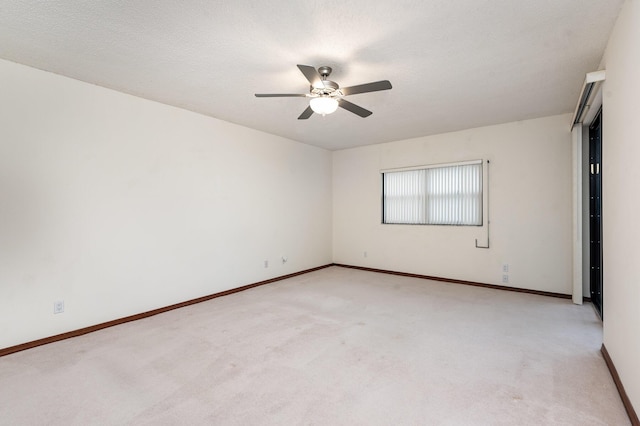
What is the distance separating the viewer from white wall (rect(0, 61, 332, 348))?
8.87ft

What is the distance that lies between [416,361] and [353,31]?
8.33ft

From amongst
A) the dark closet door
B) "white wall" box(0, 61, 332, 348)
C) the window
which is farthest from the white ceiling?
the window

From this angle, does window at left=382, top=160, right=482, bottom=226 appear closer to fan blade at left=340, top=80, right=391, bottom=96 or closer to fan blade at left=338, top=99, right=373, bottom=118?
fan blade at left=338, top=99, right=373, bottom=118

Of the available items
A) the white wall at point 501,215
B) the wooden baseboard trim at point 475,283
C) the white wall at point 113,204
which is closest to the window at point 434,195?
the white wall at point 501,215

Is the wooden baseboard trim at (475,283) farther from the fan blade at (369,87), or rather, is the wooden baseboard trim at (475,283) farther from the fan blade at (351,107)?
the fan blade at (369,87)

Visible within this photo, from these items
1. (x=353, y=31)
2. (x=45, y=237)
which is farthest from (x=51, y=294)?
(x=353, y=31)

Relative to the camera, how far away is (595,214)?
3.68 m

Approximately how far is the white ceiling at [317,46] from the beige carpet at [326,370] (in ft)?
8.12

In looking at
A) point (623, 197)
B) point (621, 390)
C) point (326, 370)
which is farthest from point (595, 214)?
point (326, 370)

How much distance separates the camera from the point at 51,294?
2854 mm

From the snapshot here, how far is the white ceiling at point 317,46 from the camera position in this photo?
197cm

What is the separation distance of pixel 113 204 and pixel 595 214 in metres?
5.58

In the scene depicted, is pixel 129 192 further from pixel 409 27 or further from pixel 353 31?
pixel 409 27

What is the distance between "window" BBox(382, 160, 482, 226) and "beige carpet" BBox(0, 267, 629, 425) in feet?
5.87
